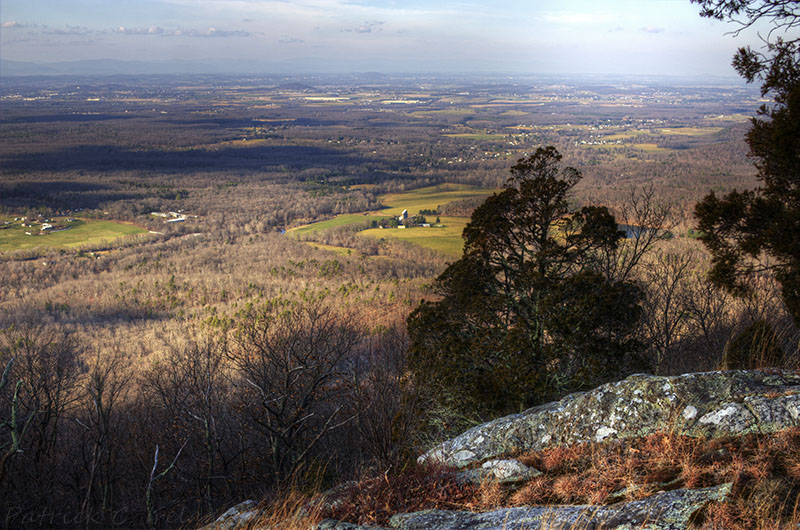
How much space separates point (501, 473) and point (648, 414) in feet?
7.00

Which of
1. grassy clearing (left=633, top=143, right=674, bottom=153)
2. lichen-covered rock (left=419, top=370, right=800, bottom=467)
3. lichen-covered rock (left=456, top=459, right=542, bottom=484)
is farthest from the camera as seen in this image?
grassy clearing (left=633, top=143, right=674, bottom=153)

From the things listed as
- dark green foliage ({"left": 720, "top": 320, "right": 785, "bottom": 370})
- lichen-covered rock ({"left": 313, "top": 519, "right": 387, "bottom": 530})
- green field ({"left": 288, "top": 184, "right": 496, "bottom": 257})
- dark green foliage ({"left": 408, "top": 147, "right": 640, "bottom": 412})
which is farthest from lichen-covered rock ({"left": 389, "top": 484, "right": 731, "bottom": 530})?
green field ({"left": 288, "top": 184, "right": 496, "bottom": 257})

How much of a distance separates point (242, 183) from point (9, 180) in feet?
178

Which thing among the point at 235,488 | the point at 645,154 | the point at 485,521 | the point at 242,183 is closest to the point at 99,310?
the point at 235,488

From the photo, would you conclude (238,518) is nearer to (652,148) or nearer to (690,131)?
(652,148)

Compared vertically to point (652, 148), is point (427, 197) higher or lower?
lower

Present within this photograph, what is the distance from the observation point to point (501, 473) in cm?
578

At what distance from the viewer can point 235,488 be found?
12375 millimetres

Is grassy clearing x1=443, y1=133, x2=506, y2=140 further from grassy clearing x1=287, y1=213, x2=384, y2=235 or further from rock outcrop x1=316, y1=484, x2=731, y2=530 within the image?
rock outcrop x1=316, y1=484, x2=731, y2=530

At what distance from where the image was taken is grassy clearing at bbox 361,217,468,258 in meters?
61.3

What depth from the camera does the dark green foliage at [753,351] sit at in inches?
371

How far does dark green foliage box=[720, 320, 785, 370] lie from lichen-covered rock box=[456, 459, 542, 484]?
5.84 metres

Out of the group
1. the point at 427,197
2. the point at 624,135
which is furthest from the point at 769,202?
the point at 624,135

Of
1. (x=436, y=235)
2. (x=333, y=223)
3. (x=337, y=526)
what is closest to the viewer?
(x=337, y=526)
